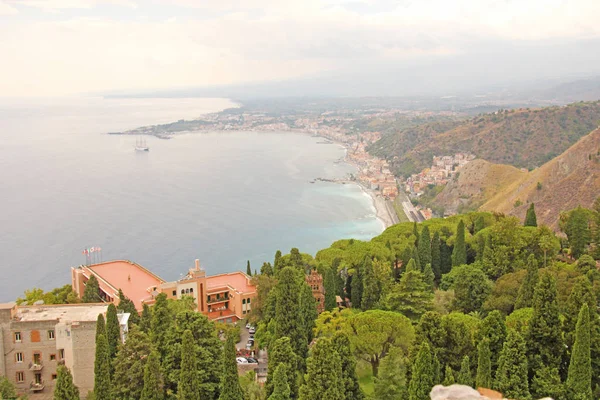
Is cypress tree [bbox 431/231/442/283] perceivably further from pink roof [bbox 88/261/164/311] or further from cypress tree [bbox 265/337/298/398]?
cypress tree [bbox 265/337/298/398]

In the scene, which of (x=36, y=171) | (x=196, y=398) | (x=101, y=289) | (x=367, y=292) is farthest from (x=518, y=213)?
(x=36, y=171)

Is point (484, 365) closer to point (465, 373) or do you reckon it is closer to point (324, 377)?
point (465, 373)

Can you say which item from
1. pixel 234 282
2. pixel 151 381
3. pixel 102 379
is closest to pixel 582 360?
pixel 151 381

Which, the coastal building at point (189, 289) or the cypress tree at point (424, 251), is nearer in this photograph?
the coastal building at point (189, 289)

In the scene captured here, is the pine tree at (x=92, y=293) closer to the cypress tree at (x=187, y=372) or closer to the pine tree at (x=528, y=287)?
the cypress tree at (x=187, y=372)

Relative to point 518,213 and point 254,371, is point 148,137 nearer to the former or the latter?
point 518,213

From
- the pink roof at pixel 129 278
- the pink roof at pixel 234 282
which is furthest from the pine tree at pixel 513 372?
the pink roof at pixel 129 278
